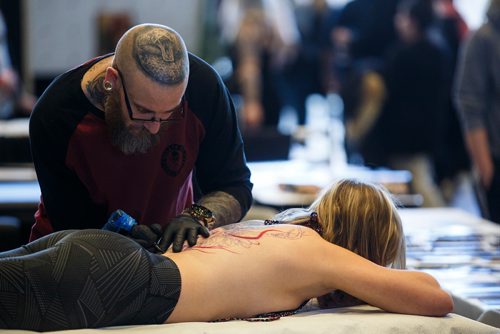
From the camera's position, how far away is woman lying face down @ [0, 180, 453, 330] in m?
2.17

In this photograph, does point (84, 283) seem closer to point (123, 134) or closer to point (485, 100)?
point (123, 134)

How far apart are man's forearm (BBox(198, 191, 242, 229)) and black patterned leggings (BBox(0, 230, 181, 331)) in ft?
1.21

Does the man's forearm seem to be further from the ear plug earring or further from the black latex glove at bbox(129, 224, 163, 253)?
the ear plug earring

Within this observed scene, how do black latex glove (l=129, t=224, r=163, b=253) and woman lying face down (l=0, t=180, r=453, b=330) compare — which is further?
black latex glove (l=129, t=224, r=163, b=253)

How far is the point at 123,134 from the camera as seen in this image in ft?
8.12

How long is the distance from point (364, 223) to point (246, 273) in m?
0.38

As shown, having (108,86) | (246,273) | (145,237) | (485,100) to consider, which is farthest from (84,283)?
(485,100)

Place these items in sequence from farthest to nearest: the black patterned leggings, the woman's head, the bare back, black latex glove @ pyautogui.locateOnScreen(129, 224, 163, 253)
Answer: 1. the woman's head
2. black latex glove @ pyautogui.locateOnScreen(129, 224, 163, 253)
3. the bare back
4. the black patterned leggings

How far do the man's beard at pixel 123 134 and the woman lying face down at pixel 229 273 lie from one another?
0.94ft

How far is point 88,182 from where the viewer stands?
266cm

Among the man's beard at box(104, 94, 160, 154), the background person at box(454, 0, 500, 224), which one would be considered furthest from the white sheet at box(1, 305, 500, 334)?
the background person at box(454, 0, 500, 224)

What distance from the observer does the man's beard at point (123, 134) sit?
2449 millimetres

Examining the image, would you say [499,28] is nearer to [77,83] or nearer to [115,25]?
[77,83]

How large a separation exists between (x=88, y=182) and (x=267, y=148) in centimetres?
308
